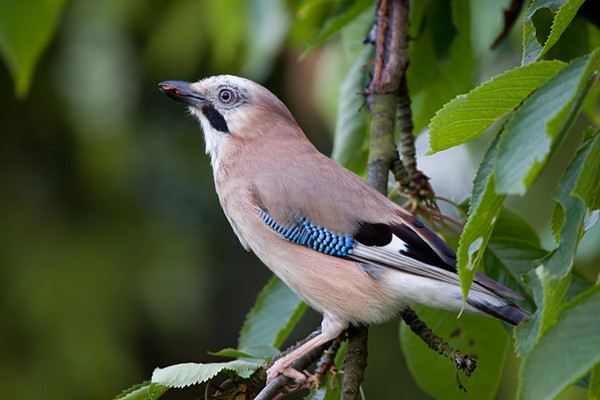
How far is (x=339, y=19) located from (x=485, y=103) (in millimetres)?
1373

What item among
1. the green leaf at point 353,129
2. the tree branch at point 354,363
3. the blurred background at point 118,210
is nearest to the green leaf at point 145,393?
the tree branch at point 354,363

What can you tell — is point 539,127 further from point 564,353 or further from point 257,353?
point 257,353

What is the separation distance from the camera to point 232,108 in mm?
3061

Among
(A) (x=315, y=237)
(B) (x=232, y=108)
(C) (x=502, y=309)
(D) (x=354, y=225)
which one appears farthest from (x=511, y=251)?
(B) (x=232, y=108)

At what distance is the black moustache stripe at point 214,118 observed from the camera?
10.0 ft

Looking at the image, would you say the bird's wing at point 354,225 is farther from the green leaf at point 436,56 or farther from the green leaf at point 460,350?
the green leaf at point 436,56

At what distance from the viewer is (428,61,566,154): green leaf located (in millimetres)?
1239

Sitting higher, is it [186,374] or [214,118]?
[214,118]

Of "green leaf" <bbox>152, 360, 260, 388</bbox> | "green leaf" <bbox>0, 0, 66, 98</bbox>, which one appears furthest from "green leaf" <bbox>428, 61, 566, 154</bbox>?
"green leaf" <bbox>0, 0, 66, 98</bbox>

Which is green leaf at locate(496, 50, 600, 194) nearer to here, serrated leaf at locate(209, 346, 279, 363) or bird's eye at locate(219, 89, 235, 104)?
serrated leaf at locate(209, 346, 279, 363)

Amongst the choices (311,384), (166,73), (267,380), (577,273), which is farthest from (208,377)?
(166,73)

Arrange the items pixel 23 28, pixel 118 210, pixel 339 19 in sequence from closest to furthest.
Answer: pixel 339 19, pixel 23 28, pixel 118 210

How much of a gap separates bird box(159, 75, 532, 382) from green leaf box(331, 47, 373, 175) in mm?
89

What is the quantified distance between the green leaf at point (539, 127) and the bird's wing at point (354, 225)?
3.85ft
